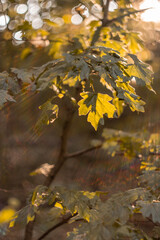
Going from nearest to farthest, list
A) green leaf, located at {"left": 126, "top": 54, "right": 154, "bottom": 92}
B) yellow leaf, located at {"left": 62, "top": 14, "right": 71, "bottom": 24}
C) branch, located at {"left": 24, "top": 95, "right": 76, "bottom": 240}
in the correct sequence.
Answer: green leaf, located at {"left": 126, "top": 54, "right": 154, "bottom": 92} → branch, located at {"left": 24, "top": 95, "right": 76, "bottom": 240} → yellow leaf, located at {"left": 62, "top": 14, "right": 71, "bottom": 24}

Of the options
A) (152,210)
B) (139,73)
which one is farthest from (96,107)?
(152,210)

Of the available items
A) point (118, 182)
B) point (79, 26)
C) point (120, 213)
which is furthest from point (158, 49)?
point (120, 213)

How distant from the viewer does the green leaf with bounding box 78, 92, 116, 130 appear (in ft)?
3.41

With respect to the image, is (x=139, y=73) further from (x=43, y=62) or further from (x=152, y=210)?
(x=43, y=62)

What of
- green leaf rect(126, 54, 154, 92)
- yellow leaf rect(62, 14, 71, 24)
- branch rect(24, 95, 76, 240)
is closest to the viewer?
green leaf rect(126, 54, 154, 92)

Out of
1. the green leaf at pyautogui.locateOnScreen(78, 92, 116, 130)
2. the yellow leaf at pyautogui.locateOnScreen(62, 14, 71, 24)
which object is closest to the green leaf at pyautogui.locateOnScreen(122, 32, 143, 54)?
the yellow leaf at pyautogui.locateOnScreen(62, 14, 71, 24)

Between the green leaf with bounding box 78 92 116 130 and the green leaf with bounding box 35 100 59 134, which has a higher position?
the green leaf with bounding box 78 92 116 130

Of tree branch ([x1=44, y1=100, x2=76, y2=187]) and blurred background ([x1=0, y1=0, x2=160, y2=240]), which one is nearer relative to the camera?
tree branch ([x1=44, y1=100, x2=76, y2=187])

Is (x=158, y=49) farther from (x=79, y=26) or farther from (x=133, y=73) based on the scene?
(x=133, y=73)

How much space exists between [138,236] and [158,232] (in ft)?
0.48

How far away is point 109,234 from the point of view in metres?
1.20

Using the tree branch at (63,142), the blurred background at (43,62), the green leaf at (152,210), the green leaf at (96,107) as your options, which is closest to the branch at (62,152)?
the tree branch at (63,142)

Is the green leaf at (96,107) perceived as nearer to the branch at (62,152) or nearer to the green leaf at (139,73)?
the green leaf at (139,73)

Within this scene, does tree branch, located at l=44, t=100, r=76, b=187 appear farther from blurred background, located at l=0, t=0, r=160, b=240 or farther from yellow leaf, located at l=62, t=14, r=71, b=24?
yellow leaf, located at l=62, t=14, r=71, b=24
